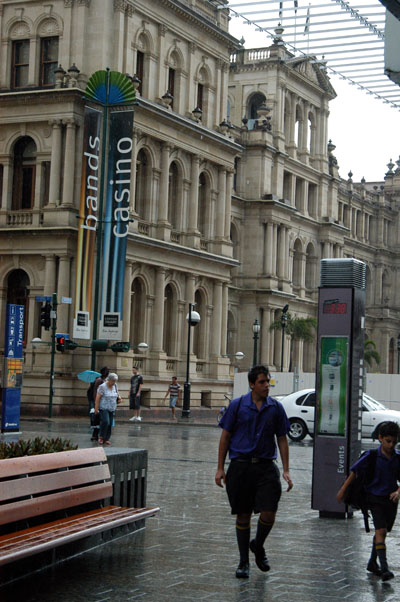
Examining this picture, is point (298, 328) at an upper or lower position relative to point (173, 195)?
lower

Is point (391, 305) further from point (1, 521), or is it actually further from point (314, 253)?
point (1, 521)

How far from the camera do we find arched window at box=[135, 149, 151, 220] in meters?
46.9

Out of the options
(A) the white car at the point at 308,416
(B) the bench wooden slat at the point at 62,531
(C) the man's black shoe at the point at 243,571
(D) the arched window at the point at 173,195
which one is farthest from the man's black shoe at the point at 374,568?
(D) the arched window at the point at 173,195

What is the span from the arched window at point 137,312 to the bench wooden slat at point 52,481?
3591cm

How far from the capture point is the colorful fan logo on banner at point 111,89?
130 ft

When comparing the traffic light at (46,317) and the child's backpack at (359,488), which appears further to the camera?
the traffic light at (46,317)

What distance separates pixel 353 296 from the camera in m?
13.7

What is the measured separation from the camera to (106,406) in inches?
940

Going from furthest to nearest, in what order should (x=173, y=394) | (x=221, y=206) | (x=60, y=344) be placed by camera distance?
1. (x=221, y=206)
2. (x=173, y=394)
3. (x=60, y=344)

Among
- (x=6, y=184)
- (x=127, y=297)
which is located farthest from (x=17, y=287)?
(x=127, y=297)

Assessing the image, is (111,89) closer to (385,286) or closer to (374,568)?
(374,568)

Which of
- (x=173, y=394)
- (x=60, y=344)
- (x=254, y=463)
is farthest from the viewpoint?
(x=173, y=394)

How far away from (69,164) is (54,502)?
34514 mm

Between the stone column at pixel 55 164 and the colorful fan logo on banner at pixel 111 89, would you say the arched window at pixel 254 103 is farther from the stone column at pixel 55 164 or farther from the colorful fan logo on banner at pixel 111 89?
the colorful fan logo on banner at pixel 111 89
